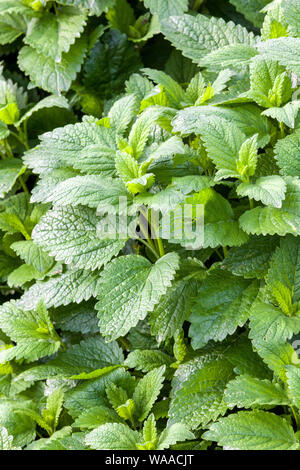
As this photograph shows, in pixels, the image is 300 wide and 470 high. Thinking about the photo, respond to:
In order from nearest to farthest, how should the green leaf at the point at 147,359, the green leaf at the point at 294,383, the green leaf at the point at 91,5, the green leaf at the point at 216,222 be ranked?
the green leaf at the point at 294,383, the green leaf at the point at 216,222, the green leaf at the point at 147,359, the green leaf at the point at 91,5

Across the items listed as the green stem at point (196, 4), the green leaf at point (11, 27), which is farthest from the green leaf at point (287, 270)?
the green leaf at point (11, 27)

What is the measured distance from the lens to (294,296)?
1.25 meters

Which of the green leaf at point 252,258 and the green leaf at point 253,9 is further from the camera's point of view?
the green leaf at point 253,9

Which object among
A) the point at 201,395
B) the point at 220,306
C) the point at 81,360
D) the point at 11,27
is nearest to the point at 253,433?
the point at 201,395

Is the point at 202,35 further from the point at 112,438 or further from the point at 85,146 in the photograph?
the point at 112,438

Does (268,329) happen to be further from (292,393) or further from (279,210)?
(279,210)

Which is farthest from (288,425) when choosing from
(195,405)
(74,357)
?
(74,357)

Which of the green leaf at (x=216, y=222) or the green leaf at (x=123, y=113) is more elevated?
the green leaf at (x=123, y=113)

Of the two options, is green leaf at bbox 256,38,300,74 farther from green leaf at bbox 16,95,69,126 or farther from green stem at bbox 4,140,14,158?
green stem at bbox 4,140,14,158

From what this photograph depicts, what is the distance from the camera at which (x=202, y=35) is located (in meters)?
1.62

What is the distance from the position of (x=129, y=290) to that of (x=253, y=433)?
15.6 inches

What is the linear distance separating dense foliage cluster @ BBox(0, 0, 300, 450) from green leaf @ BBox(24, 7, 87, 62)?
5 cm

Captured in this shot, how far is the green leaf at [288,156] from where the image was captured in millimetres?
1257

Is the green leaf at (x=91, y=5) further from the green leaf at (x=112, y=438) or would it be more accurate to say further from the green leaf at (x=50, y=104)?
the green leaf at (x=112, y=438)
